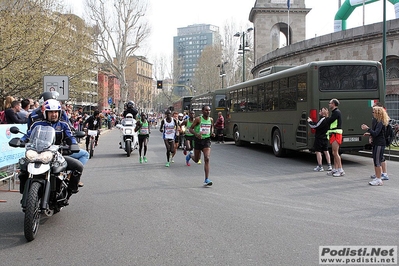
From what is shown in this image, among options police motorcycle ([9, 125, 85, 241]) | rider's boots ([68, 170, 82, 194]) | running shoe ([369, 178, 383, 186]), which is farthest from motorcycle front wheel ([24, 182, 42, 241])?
running shoe ([369, 178, 383, 186])

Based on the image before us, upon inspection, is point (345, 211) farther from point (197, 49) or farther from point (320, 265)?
point (197, 49)

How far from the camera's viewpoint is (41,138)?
5.82 m

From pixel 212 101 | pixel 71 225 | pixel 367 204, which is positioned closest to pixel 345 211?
pixel 367 204

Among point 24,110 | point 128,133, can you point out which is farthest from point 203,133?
point 128,133

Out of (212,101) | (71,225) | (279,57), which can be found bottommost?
(71,225)

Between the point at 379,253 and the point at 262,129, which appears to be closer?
the point at 379,253

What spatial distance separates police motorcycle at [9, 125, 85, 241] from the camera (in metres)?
5.30

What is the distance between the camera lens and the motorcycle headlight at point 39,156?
5.54m

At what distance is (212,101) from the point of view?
2806 centimetres

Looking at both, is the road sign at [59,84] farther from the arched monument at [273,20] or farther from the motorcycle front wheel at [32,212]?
the arched monument at [273,20]

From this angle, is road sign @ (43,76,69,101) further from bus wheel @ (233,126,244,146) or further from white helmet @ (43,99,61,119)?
white helmet @ (43,99,61,119)

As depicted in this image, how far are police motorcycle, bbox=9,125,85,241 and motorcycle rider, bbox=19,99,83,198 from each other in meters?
0.15

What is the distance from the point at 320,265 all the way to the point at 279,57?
33.5 metres

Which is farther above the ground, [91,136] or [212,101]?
[212,101]
